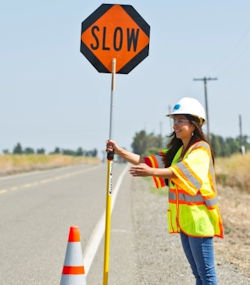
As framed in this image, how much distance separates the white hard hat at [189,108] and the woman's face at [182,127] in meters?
0.06

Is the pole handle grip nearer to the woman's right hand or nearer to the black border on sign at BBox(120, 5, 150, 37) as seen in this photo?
the woman's right hand

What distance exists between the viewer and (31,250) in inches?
327

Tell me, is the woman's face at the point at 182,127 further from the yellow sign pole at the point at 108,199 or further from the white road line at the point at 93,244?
the white road line at the point at 93,244

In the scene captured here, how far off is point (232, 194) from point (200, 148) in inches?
683

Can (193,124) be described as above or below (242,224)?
above

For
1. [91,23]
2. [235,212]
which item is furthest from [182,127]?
[235,212]

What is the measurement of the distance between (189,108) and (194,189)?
62 centimetres

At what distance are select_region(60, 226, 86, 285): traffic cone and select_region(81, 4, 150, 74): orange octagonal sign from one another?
1634 mm

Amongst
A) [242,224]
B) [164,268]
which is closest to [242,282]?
[164,268]

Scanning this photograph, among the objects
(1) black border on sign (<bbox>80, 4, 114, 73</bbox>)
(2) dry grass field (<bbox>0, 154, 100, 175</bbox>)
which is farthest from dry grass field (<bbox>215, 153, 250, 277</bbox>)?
(2) dry grass field (<bbox>0, 154, 100, 175</bbox>)

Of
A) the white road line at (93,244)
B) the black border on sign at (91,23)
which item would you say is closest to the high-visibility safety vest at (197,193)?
the black border on sign at (91,23)

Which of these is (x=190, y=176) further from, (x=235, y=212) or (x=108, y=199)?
(x=235, y=212)

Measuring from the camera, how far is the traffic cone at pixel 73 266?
4.81 metres

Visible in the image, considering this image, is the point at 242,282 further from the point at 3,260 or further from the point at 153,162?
the point at 3,260
